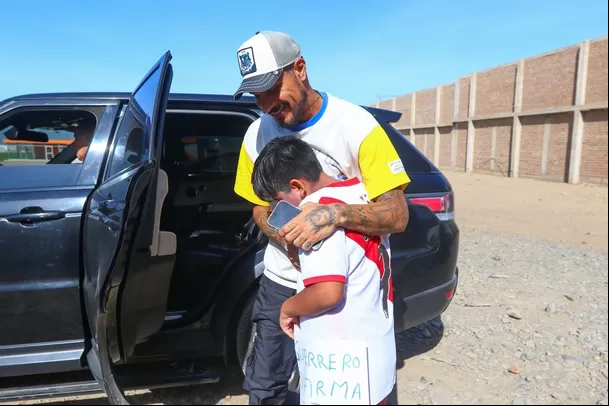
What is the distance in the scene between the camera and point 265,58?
4.89 ft

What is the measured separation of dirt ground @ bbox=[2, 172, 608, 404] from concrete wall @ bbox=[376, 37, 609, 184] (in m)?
11.1

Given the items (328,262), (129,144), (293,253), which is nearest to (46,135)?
(129,144)

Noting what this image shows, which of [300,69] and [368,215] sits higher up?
[300,69]

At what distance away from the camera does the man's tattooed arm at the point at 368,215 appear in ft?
4.03

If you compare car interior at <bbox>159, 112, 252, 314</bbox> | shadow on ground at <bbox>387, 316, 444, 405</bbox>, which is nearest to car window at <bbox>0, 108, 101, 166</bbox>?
car interior at <bbox>159, 112, 252, 314</bbox>

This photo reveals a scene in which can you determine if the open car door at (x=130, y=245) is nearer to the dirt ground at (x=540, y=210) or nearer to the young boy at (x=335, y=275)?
the young boy at (x=335, y=275)

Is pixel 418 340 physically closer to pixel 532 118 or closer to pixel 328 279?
pixel 328 279

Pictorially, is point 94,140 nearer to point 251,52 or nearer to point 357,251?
point 251,52

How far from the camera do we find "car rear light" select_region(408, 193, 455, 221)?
7.91 ft

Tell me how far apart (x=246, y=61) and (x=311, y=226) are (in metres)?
0.72

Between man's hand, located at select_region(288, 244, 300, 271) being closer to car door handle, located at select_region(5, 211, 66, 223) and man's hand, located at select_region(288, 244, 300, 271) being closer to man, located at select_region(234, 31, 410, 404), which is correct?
man, located at select_region(234, 31, 410, 404)

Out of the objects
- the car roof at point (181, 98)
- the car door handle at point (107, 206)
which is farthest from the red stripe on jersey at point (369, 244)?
the car roof at point (181, 98)

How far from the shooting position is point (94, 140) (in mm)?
2250

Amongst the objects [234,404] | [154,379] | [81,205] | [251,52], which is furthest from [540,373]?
[81,205]
